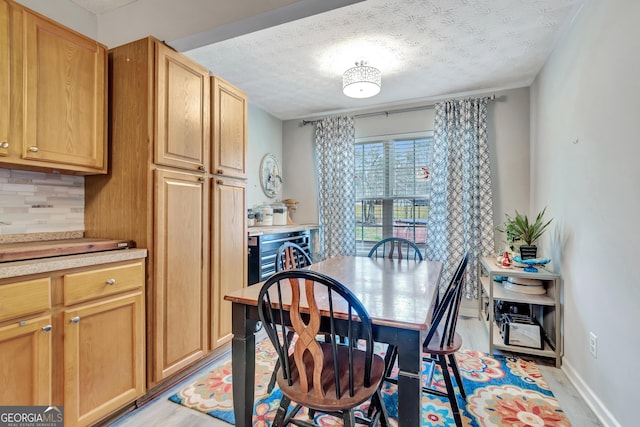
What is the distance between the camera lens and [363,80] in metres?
2.49

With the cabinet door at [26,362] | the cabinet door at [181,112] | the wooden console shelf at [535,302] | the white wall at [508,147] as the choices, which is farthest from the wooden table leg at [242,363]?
the white wall at [508,147]

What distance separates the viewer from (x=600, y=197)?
68.9 inches

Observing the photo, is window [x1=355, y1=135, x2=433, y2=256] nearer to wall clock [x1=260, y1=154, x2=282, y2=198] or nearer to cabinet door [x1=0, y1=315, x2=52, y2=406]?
wall clock [x1=260, y1=154, x2=282, y2=198]

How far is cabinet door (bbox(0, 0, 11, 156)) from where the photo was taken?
1419mm

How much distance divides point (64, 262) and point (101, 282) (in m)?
0.21

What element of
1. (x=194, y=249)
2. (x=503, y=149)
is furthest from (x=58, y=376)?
(x=503, y=149)

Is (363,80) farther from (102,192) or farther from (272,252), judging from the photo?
(102,192)

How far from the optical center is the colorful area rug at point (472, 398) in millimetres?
1690

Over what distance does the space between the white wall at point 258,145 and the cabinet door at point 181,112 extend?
150 centimetres

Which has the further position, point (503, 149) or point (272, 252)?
point (503, 149)

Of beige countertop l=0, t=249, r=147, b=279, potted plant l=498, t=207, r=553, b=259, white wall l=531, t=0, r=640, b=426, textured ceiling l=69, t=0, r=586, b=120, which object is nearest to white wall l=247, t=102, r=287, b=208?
textured ceiling l=69, t=0, r=586, b=120

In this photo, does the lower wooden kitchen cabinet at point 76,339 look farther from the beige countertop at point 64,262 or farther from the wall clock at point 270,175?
the wall clock at point 270,175

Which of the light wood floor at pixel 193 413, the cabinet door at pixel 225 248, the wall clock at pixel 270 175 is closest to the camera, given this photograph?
the light wood floor at pixel 193 413

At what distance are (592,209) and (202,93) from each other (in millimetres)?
2714
